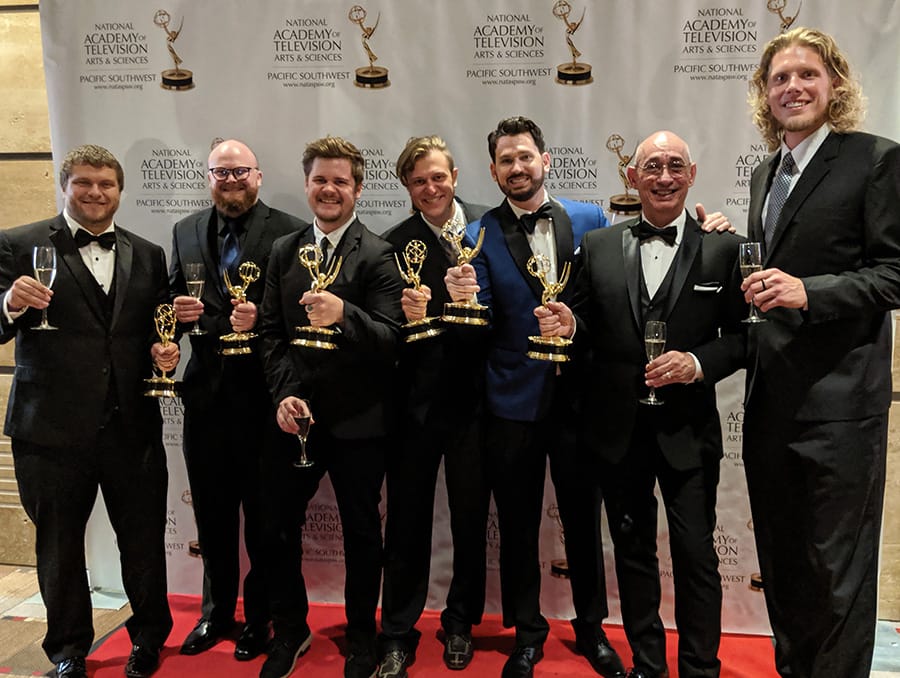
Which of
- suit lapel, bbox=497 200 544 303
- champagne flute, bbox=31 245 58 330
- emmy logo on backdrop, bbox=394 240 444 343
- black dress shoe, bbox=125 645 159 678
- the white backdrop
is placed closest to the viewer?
champagne flute, bbox=31 245 58 330

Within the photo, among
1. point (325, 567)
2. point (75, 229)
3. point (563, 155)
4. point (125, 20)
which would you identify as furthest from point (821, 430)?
point (125, 20)

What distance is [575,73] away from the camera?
4.24 metres

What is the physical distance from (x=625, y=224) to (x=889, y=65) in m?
1.86

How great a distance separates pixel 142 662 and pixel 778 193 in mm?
3784

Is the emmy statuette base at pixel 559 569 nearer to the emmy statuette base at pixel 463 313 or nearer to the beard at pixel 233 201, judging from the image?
the emmy statuette base at pixel 463 313

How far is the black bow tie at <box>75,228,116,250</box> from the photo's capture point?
3.62 meters

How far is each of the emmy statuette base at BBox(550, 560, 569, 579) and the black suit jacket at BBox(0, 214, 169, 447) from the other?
2.49m

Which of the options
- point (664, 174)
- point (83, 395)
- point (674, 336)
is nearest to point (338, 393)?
point (83, 395)

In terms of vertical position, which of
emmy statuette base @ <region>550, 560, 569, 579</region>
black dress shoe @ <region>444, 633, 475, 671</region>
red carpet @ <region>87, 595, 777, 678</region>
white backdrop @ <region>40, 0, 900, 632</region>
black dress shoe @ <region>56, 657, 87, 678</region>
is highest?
white backdrop @ <region>40, 0, 900, 632</region>

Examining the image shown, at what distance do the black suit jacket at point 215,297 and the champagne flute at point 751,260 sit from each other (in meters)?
2.19

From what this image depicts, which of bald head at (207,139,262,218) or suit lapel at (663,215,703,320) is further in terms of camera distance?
bald head at (207,139,262,218)

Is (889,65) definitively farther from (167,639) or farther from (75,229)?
(167,639)

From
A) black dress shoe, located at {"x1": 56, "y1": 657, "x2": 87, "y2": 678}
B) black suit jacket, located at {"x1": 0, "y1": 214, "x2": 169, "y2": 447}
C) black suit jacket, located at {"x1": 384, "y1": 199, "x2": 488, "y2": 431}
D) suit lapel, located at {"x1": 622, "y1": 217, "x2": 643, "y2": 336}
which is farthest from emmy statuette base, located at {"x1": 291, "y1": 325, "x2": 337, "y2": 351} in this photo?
black dress shoe, located at {"x1": 56, "y1": 657, "x2": 87, "y2": 678}

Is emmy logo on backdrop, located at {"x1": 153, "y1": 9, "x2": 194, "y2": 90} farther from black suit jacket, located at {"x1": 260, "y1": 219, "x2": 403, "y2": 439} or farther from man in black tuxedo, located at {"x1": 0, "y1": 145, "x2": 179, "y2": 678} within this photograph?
black suit jacket, located at {"x1": 260, "y1": 219, "x2": 403, "y2": 439}
